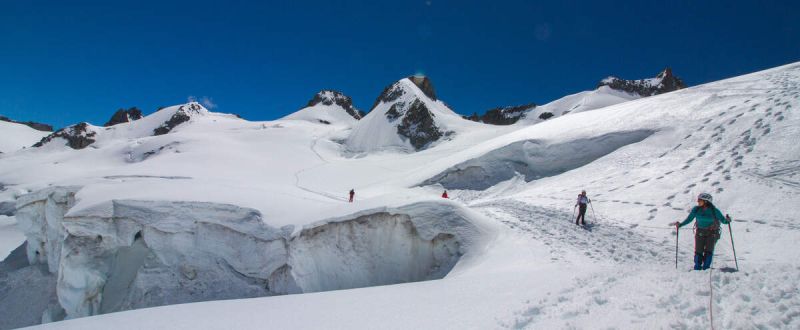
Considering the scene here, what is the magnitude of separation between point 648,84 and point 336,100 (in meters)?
65.3

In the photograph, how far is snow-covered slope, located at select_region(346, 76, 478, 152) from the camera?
48.9 m

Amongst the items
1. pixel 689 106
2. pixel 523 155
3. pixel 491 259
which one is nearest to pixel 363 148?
pixel 523 155

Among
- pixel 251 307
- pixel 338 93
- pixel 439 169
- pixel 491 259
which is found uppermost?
pixel 338 93

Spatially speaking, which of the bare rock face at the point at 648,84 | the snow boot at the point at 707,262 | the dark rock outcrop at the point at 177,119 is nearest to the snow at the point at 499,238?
the snow boot at the point at 707,262

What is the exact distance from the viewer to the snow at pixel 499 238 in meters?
5.14

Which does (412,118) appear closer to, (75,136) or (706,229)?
(706,229)

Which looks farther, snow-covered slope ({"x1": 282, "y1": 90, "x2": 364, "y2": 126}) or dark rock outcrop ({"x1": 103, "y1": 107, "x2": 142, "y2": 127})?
dark rock outcrop ({"x1": 103, "y1": 107, "x2": 142, "y2": 127})

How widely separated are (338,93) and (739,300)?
9129 cm

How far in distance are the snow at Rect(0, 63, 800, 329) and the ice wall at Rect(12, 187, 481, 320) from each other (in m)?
0.06

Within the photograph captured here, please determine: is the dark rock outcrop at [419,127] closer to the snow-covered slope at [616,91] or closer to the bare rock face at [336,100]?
the snow-covered slope at [616,91]

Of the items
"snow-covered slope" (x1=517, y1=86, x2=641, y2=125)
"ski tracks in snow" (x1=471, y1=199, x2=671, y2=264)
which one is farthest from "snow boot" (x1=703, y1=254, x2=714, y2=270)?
"snow-covered slope" (x1=517, y1=86, x2=641, y2=125)

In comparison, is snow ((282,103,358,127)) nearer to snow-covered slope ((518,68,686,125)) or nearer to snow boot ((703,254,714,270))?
snow-covered slope ((518,68,686,125))

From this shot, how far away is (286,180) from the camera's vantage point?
1198 inches

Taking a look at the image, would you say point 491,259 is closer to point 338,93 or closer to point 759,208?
point 759,208
